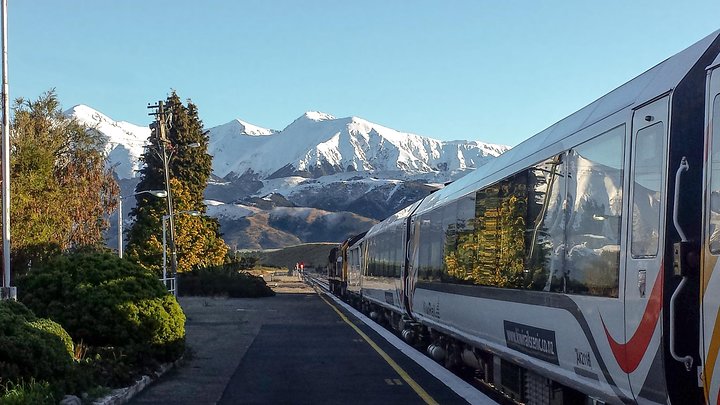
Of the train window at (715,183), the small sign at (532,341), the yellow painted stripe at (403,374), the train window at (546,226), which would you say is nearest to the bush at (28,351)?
the yellow painted stripe at (403,374)

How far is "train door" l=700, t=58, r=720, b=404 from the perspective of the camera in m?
5.34

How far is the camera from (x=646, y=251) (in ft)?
20.7

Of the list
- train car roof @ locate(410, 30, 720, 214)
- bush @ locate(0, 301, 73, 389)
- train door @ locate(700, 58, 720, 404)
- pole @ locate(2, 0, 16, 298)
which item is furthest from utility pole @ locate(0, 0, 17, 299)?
train door @ locate(700, 58, 720, 404)

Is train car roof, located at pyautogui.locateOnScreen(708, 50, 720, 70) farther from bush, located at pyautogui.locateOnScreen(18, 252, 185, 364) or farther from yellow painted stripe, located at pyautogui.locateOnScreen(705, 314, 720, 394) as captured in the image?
bush, located at pyautogui.locateOnScreen(18, 252, 185, 364)

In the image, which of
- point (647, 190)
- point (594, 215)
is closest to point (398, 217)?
point (594, 215)

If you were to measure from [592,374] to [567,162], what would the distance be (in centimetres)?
209

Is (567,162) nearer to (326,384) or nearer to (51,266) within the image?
(326,384)

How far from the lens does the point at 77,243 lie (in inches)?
1801

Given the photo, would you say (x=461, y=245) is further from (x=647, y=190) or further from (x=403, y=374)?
(x=647, y=190)

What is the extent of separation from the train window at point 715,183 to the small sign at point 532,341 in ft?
10.9

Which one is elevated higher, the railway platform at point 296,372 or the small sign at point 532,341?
the small sign at point 532,341

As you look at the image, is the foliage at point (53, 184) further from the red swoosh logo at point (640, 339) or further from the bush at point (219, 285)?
the red swoosh logo at point (640, 339)

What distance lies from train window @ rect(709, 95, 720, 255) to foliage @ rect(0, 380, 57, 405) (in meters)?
6.83

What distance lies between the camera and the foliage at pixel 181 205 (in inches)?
2224
